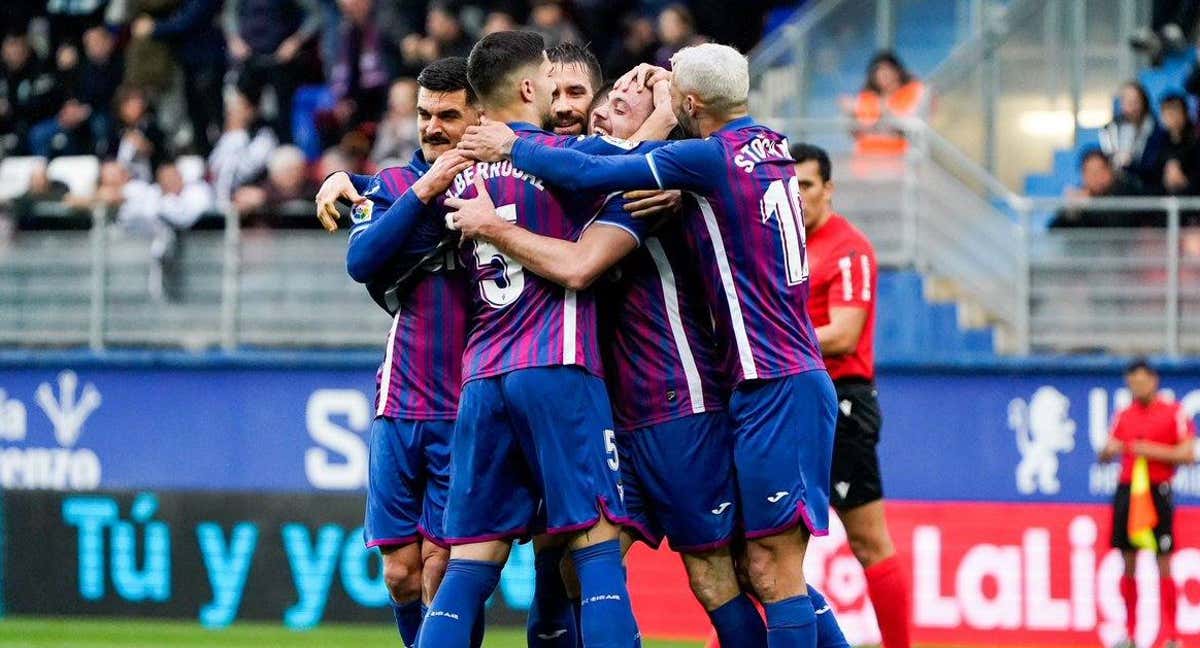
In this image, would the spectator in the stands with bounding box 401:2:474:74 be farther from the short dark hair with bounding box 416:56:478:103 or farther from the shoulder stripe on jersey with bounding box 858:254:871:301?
the short dark hair with bounding box 416:56:478:103

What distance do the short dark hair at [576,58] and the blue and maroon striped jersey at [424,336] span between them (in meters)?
0.64

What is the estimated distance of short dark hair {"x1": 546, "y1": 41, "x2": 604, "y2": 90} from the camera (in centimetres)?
738

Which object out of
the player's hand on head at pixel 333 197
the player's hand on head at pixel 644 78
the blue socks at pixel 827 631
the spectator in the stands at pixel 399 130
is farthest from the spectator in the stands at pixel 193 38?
the blue socks at pixel 827 631

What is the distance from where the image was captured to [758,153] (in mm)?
6711

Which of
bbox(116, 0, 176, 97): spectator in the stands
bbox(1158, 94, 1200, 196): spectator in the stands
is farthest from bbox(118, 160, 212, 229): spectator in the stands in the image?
bbox(1158, 94, 1200, 196): spectator in the stands

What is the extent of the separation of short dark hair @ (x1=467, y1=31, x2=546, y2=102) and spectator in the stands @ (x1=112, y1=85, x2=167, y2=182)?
10.0 m

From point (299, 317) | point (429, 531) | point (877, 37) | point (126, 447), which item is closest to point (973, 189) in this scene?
point (877, 37)

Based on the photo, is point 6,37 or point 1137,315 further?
point 6,37

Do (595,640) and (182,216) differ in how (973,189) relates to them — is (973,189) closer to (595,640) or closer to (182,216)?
(182,216)

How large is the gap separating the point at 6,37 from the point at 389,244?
1305 cm

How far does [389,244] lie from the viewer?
267 inches

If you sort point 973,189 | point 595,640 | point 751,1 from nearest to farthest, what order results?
1. point 595,640
2. point 973,189
3. point 751,1

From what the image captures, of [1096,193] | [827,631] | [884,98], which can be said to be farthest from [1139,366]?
[827,631]

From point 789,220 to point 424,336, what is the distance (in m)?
1.41
